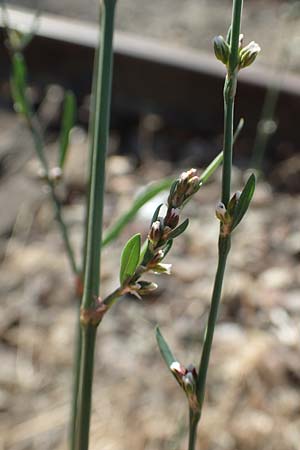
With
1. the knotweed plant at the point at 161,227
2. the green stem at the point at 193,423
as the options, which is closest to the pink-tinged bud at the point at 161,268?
the knotweed plant at the point at 161,227

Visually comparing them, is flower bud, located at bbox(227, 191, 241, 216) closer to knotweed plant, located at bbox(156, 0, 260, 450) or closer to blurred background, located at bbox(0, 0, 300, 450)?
knotweed plant, located at bbox(156, 0, 260, 450)

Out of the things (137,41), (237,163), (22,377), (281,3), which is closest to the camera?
(22,377)

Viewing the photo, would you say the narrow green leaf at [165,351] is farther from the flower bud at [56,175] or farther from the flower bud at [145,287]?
the flower bud at [56,175]

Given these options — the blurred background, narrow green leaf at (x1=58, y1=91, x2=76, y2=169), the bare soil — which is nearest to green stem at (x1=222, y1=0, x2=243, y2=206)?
narrow green leaf at (x1=58, y1=91, x2=76, y2=169)

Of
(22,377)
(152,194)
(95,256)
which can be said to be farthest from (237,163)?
(95,256)

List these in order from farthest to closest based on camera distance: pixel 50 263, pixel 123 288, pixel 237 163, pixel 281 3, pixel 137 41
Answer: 1. pixel 281 3
2. pixel 137 41
3. pixel 237 163
4. pixel 50 263
5. pixel 123 288

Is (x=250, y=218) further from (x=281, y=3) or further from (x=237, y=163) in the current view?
(x=281, y=3)

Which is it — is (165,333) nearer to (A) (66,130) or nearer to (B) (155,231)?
(A) (66,130)
